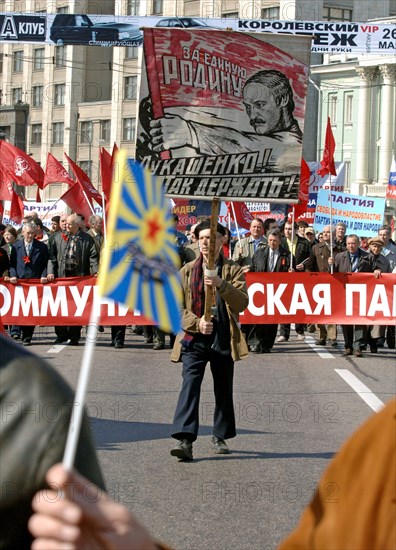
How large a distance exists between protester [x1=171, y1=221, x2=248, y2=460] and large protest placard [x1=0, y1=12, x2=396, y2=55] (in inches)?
805

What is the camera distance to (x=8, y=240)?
20453mm

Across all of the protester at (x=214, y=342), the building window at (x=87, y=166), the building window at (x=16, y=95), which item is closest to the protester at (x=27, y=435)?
the protester at (x=214, y=342)

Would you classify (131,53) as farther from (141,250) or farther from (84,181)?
(141,250)

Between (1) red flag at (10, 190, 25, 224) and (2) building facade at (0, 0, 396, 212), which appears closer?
(1) red flag at (10, 190, 25, 224)

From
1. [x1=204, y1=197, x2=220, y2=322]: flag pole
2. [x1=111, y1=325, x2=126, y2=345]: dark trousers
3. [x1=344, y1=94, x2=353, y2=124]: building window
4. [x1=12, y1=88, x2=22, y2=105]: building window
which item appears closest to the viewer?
[x1=204, y1=197, x2=220, y2=322]: flag pole

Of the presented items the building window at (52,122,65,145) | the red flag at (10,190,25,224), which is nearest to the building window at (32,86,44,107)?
the building window at (52,122,65,145)

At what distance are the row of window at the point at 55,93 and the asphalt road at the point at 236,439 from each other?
66931 millimetres

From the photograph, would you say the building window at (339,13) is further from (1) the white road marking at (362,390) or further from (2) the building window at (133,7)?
(1) the white road marking at (362,390)

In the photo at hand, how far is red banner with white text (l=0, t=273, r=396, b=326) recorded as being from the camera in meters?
18.2

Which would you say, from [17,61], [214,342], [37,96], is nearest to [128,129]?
[37,96]

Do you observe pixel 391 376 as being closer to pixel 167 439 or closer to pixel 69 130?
pixel 167 439

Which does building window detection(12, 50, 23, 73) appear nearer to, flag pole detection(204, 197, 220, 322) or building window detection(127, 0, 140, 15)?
building window detection(127, 0, 140, 15)

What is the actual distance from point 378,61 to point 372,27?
5059 centimetres

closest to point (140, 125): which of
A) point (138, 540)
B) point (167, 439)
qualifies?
point (167, 439)
